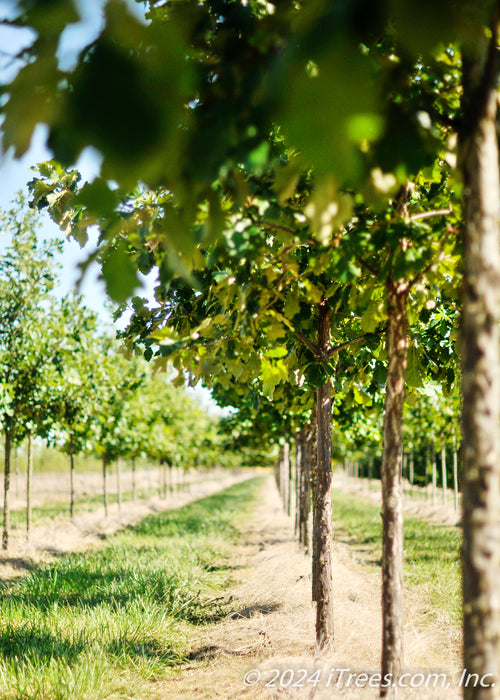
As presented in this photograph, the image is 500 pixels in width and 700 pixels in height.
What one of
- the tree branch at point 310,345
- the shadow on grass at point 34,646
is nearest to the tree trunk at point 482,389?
the tree branch at point 310,345

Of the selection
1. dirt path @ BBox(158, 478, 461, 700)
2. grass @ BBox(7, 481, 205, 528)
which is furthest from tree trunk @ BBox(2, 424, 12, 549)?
grass @ BBox(7, 481, 205, 528)

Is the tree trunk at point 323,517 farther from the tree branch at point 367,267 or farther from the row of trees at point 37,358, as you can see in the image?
the row of trees at point 37,358

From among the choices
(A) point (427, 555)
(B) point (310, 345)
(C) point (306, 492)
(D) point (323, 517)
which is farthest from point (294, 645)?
(A) point (427, 555)

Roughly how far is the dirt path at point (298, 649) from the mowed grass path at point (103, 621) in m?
0.28

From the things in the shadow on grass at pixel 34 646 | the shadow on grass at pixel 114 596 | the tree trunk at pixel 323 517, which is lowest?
the shadow on grass at pixel 114 596

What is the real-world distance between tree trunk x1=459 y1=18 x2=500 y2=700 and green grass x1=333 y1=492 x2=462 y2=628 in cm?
387

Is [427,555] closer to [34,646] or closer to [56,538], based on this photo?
[34,646]

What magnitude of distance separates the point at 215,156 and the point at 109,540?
10284mm

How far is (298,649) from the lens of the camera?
11.8 feet

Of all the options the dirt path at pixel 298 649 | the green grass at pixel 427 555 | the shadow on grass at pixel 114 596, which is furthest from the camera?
the green grass at pixel 427 555

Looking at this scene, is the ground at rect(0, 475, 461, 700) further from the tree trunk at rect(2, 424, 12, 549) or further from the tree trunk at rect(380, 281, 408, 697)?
the tree trunk at rect(2, 424, 12, 549)

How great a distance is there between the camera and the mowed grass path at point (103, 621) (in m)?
3.37

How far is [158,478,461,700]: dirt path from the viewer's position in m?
3.00

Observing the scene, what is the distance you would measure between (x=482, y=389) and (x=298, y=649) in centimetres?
297
